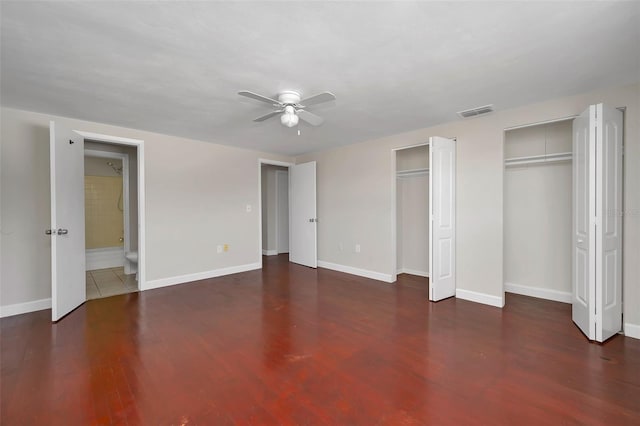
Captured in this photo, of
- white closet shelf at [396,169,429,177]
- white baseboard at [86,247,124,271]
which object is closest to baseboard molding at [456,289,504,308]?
white closet shelf at [396,169,429,177]

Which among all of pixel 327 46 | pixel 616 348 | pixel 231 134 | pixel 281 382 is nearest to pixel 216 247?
pixel 231 134

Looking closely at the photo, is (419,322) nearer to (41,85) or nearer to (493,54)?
(493,54)

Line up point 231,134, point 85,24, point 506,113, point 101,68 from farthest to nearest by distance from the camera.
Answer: point 231,134
point 506,113
point 101,68
point 85,24

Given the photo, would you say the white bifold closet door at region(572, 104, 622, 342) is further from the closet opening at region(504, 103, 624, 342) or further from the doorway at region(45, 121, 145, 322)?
the doorway at region(45, 121, 145, 322)

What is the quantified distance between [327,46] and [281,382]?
8.09 feet

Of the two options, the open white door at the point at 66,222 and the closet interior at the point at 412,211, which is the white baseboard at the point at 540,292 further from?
the open white door at the point at 66,222

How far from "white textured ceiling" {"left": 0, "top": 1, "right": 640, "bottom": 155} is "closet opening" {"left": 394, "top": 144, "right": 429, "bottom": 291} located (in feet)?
5.56

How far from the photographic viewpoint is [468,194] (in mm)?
3816

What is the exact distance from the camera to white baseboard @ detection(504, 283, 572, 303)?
363 cm

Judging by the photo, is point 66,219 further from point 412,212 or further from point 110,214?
point 412,212

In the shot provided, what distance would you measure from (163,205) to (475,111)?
4.67 m


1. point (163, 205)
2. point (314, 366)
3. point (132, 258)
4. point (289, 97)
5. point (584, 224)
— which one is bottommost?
point (314, 366)

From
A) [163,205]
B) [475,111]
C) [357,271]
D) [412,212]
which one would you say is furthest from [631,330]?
[163,205]

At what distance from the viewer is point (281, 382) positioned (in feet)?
6.71
